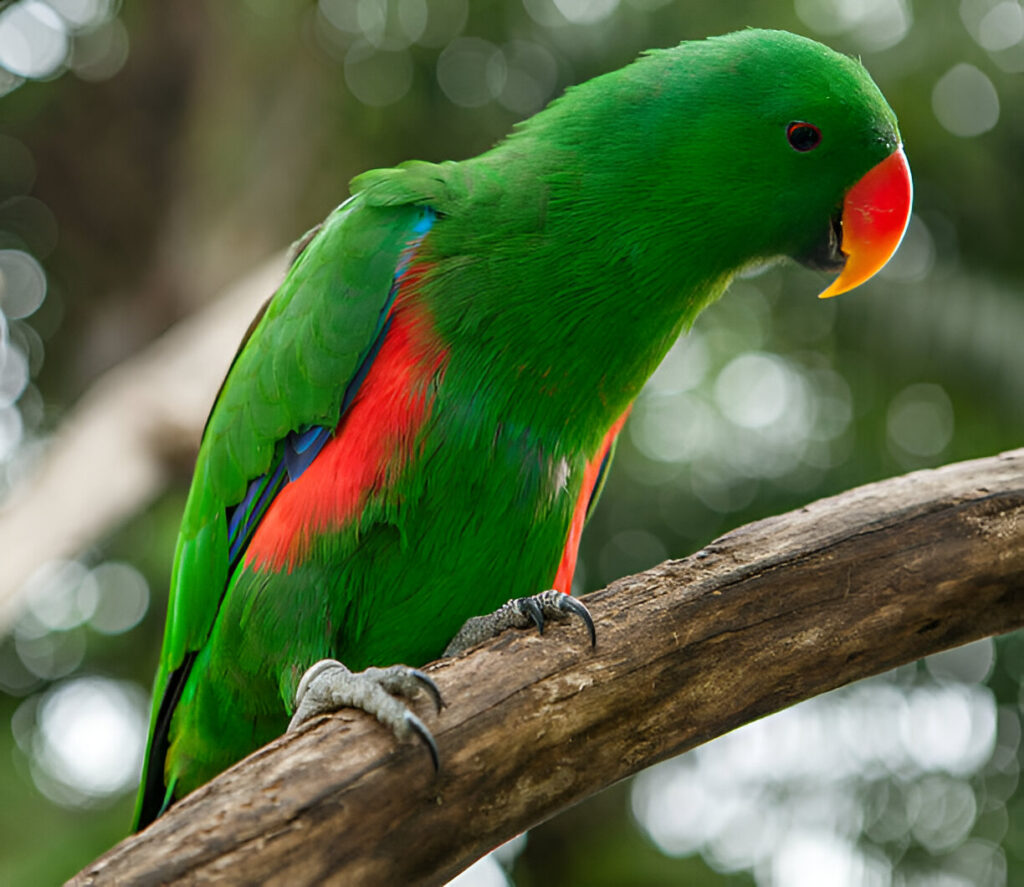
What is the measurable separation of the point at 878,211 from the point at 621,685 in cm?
159

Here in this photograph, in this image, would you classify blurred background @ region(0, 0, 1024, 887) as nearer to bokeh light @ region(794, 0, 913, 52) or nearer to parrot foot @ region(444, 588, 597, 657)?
bokeh light @ region(794, 0, 913, 52)

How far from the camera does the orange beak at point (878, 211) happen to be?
2.95 meters

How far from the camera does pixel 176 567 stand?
3.32 metres

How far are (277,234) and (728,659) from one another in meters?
7.54

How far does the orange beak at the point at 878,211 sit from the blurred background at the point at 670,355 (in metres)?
4.91

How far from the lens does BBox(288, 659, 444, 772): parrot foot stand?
215cm

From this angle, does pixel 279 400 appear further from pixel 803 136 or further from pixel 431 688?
pixel 803 136

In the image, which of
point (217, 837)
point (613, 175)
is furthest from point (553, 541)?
point (217, 837)

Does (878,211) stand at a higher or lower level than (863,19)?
lower

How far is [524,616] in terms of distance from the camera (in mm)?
2637

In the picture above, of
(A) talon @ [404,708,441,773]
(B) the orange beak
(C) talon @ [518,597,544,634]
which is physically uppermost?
(B) the orange beak

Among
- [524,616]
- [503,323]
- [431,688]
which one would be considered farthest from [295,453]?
[431,688]

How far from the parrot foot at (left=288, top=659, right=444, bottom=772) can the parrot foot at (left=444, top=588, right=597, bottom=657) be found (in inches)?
14.9

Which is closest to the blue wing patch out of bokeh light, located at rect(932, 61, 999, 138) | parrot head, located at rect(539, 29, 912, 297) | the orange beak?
parrot head, located at rect(539, 29, 912, 297)
